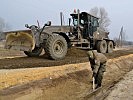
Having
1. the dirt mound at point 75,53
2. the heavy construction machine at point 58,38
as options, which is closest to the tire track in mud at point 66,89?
the heavy construction machine at point 58,38

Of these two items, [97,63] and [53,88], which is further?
[53,88]

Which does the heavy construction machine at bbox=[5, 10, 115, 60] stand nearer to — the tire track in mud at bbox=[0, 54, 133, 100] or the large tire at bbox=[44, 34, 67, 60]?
the large tire at bbox=[44, 34, 67, 60]

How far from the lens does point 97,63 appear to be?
11.7 metres

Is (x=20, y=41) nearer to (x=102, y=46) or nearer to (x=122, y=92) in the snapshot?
(x=122, y=92)

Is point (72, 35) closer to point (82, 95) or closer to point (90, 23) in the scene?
point (90, 23)

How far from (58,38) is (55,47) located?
0.52m

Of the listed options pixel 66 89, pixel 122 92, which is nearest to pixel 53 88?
pixel 66 89

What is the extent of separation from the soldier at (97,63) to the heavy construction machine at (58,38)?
336 centimetres

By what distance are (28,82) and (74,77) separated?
3567mm

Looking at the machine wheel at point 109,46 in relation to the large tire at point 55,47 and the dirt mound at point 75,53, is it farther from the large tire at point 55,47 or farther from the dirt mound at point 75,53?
the large tire at point 55,47

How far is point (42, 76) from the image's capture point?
11883mm

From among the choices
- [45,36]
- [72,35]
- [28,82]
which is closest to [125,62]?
[72,35]

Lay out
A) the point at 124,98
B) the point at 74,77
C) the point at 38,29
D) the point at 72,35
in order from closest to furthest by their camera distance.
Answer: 1. the point at 124,98
2. the point at 74,77
3. the point at 38,29
4. the point at 72,35

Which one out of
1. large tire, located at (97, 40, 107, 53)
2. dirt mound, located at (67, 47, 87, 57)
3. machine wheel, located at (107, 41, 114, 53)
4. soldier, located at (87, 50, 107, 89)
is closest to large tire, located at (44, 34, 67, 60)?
dirt mound, located at (67, 47, 87, 57)
